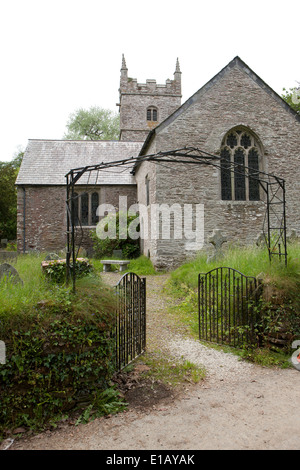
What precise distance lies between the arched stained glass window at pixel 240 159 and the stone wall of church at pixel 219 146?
31cm

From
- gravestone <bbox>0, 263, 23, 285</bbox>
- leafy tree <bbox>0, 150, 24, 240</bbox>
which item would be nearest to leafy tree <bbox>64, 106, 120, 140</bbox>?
leafy tree <bbox>0, 150, 24, 240</bbox>

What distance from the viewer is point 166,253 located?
12.5 m

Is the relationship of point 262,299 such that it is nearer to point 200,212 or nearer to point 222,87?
point 200,212

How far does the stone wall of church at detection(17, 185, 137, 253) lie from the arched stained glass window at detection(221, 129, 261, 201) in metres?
8.29

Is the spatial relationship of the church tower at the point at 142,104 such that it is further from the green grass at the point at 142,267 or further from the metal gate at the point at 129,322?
the metal gate at the point at 129,322

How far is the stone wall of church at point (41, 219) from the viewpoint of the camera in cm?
1741

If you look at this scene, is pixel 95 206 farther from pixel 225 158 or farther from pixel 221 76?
pixel 221 76

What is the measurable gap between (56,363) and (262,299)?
3.38 m

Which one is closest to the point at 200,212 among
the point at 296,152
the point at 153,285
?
the point at 153,285

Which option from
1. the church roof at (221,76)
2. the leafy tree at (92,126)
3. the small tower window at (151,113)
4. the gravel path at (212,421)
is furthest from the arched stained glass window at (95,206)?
the leafy tree at (92,126)

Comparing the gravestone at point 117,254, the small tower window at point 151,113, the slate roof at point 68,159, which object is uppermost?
the small tower window at point 151,113

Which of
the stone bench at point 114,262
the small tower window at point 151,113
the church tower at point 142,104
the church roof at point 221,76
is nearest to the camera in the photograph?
the church roof at point 221,76

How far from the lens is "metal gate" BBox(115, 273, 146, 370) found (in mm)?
4441

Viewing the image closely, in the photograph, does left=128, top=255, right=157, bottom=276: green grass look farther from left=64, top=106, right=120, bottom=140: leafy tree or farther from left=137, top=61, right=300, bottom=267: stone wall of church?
left=64, top=106, right=120, bottom=140: leafy tree
